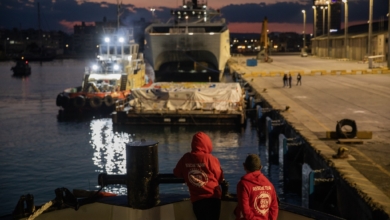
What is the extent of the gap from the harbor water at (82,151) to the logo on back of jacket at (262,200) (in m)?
10.1

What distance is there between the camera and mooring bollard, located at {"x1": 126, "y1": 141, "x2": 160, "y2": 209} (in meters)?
6.29

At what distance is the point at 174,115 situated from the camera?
94.8 feet

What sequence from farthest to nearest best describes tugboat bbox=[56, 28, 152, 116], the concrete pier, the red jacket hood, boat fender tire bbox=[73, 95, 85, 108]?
tugboat bbox=[56, 28, 152, 116] → boat fender tire bbox=[73, 95, 85, 108] → the concrete pier → the red jacket hood

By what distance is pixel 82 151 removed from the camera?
78.5ft

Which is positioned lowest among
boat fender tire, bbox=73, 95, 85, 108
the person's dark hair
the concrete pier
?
boat fender tire, bbox=73, 95, 85, 108

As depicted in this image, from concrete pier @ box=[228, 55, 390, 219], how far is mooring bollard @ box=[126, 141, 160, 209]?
13.1 feet

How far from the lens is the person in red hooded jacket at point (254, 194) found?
528 centimetres

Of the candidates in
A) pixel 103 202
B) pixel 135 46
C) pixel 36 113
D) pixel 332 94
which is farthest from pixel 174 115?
pixel 103 202

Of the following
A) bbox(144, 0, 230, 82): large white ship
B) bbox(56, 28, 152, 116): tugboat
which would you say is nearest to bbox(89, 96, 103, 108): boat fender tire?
bbox(56, 28, 152, 116): tugboat

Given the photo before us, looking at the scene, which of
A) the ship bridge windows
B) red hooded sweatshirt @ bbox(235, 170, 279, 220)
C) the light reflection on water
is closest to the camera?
red hooded sweatshirt @ bbox(235, 170, 279, 220)

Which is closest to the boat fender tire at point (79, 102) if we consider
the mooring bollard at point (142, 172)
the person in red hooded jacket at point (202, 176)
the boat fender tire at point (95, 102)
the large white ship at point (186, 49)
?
the boat fender tire at point (95, 102)

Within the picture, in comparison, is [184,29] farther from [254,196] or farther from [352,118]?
[254,196]

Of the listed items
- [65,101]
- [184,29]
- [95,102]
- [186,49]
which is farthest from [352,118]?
[184,29]

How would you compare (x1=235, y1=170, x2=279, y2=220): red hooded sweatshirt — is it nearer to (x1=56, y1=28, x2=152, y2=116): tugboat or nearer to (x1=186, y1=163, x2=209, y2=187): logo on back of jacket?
(x1=186, y1=163, x2=209, y2=187): logo on back of jacket
